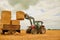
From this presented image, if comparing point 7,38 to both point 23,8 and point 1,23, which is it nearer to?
point 1,23

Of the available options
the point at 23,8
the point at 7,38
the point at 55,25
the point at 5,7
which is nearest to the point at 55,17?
the point at 55,25

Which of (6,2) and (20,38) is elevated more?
(6,2)

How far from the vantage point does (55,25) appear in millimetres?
1477

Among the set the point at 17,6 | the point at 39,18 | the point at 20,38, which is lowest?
the point at 20,38

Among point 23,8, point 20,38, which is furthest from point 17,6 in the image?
point 20,38

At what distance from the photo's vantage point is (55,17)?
149 cm

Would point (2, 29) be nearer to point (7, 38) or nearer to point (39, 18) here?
point (7, 38)

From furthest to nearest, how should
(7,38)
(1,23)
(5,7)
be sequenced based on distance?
(5,7)
(1,23)
(7,38)

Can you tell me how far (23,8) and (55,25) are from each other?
0.30 m

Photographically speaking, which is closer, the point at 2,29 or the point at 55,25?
the point at 2,29

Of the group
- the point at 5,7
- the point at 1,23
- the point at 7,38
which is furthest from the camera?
the point at 5,7

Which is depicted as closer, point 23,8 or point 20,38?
point 20,38

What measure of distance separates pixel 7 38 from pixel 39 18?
0.55m

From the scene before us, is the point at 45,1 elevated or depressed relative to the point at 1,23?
elevated
